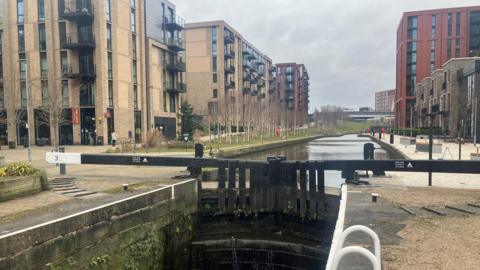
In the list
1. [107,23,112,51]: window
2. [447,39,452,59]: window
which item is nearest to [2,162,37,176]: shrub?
[107,23,112,51]: window

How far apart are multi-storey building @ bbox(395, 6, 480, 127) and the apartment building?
57.7 feet

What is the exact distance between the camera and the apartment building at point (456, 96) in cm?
3691

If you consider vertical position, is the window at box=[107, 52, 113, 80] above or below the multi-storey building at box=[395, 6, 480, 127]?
below

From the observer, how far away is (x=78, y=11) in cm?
3628

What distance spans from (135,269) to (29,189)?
13.5 feet

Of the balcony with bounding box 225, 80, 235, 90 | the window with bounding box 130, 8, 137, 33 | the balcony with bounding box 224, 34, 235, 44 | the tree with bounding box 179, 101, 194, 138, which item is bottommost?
the tree with bounding box 179, 101, 194, 138

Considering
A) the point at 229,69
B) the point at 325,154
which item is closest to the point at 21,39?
the point at 325,154

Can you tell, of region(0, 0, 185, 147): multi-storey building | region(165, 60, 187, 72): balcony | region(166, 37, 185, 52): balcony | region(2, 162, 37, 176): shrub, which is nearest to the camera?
region(2, 162, 37, 176): shrub

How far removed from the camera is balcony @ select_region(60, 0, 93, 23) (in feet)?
118

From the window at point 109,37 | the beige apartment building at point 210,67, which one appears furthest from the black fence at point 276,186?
the beige apartment building at point 210,67

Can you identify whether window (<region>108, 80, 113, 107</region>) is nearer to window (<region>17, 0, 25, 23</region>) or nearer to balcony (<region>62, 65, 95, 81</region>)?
balcony (<region>62, 65, 95, 81</region>)

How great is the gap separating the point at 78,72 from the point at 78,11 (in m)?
6.11

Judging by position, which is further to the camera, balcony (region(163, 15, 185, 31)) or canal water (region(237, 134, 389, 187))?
balcony (region(163, 15, 185, 31))

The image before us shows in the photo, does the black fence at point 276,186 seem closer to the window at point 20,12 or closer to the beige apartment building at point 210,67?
the window at point 20,12
